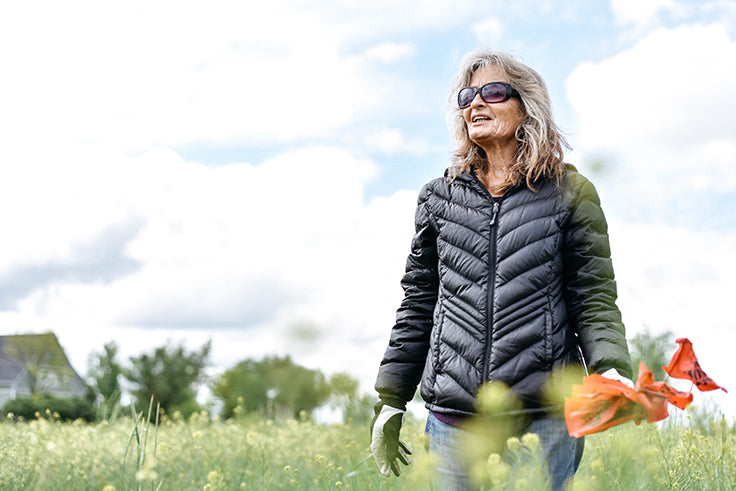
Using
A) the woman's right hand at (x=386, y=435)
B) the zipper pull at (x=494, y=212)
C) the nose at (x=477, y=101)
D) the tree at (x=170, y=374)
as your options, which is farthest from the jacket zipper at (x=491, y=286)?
the tree at (x=170, y=374)

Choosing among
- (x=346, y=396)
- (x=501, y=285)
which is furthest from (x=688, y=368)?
(x=346, y=396)

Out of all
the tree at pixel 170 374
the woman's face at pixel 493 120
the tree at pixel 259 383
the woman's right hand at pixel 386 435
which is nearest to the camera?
the woman's face at pixel 493 120

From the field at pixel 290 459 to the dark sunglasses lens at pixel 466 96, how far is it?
4.61 ft

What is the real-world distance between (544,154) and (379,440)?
1.38 metres

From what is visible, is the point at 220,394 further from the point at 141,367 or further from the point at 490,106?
the point at 490,106

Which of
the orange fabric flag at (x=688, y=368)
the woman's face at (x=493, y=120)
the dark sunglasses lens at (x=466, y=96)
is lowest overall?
the orange fabric flag at (x=688, y=368)

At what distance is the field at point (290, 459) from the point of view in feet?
9.12

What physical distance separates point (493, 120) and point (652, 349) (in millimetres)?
10353

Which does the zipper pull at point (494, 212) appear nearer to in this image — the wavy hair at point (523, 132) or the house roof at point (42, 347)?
the wavy hair at point (523, 132)

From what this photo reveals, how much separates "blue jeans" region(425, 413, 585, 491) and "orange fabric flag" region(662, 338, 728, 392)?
2.30 ft

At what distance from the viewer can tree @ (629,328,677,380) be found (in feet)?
35.7

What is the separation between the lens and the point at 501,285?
261cm

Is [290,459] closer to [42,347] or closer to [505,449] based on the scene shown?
[505,449]

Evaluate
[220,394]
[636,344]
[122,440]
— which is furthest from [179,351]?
[122,440]
